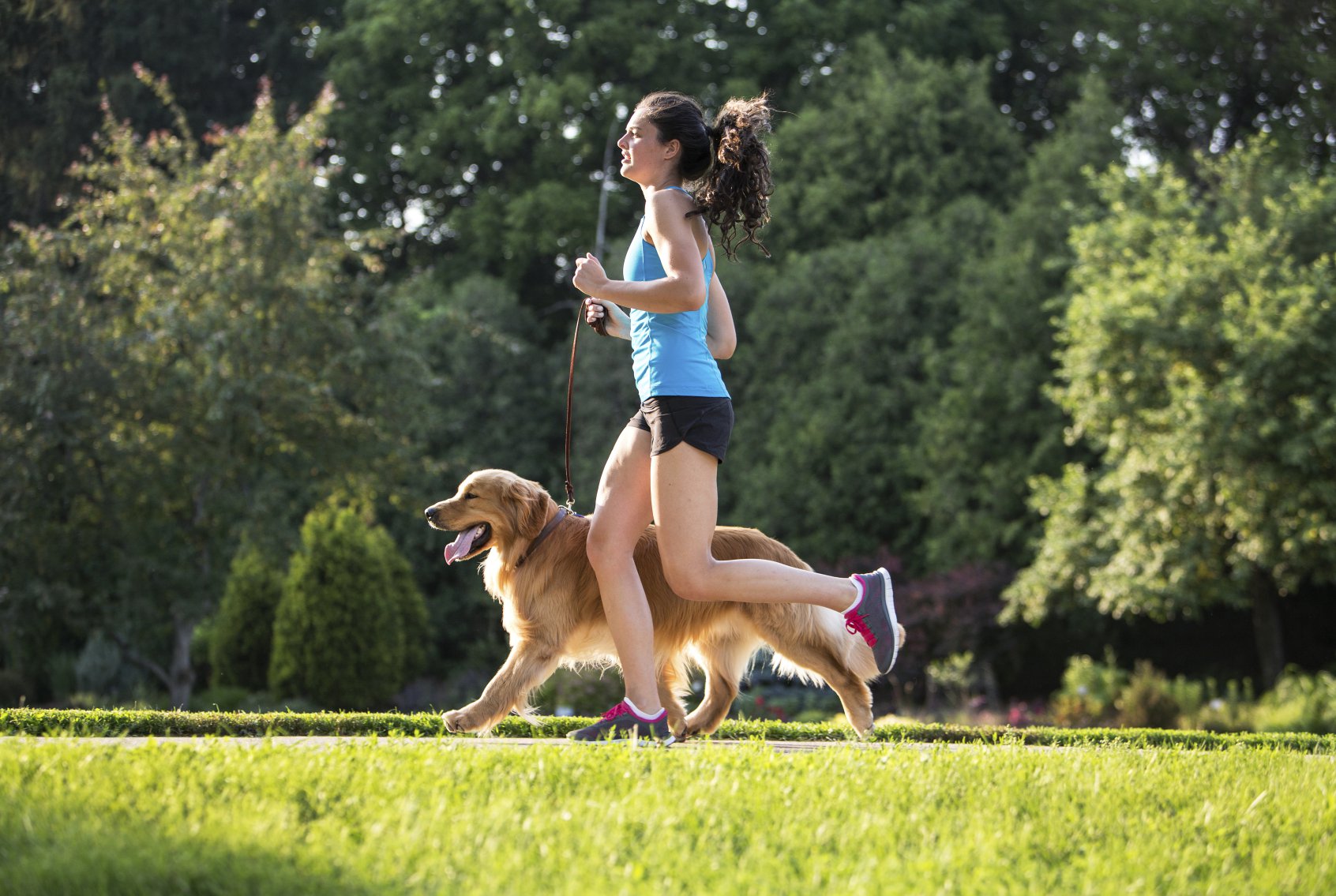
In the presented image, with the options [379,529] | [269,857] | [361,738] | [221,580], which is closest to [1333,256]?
[379,529]

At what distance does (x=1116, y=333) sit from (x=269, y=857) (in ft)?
43.0

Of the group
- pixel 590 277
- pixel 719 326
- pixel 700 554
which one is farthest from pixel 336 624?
pixel 590 277

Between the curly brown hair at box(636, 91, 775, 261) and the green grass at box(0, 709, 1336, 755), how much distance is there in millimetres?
1983

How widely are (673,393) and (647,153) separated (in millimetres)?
869

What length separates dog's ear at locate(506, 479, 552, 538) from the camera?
17.6 feet

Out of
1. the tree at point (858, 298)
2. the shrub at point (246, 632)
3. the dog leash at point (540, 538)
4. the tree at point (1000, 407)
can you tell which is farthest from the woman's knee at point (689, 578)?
the tree at point (858, 298)

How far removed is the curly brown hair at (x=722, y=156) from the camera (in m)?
4.81

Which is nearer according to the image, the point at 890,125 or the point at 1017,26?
Answer: the point at 890,125

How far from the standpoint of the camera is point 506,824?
10.8ft

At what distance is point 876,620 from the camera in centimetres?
511

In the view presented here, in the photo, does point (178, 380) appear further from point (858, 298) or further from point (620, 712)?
point (858, 298)

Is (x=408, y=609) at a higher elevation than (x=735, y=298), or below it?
below

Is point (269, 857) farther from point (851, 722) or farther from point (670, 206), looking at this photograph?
point (851, 722)

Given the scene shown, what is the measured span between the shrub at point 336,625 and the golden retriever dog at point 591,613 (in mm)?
8726
